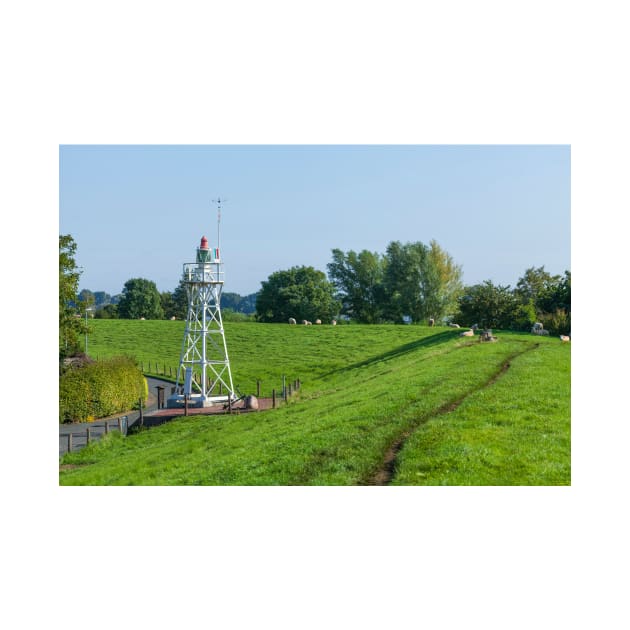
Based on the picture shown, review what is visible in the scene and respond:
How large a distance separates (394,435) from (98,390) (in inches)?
686

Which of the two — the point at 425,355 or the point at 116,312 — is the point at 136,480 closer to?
the point at 425,355

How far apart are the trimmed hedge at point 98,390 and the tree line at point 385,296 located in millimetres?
2060

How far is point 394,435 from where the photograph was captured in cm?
1709

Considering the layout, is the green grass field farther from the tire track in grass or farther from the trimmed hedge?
the trimmed hedge

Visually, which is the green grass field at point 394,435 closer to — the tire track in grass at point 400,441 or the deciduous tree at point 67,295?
the tire track in grass at point 400,441

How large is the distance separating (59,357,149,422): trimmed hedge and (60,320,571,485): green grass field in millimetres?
5034

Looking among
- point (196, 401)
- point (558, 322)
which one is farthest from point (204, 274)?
point (558, 322)

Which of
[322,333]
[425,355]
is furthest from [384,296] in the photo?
[425,355]

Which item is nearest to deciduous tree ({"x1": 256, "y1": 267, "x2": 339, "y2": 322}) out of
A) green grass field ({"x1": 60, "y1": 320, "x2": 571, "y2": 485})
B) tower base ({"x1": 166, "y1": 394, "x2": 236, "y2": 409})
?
green grass field ({"x1": 60, "y1": 320, "x2": 571, "y2": 485})

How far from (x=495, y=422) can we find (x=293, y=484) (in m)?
5.76

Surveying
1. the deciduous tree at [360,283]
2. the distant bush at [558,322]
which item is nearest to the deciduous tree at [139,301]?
the deciduous tree at [360,283]

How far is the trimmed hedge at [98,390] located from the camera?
94.4 ft

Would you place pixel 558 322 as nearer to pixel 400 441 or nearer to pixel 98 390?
pixel 400 441

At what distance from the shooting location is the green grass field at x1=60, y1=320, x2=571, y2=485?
48.6 ft
